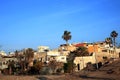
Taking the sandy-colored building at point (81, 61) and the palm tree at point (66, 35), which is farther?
the palm tree at point (66, 35)

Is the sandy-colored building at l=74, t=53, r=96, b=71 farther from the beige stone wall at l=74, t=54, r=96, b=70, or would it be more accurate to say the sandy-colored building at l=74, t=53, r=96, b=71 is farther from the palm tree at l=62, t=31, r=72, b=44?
the palm tree at l=62, t=31, r=72, b=44

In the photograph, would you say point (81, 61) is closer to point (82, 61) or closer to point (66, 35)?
point (82, 61)

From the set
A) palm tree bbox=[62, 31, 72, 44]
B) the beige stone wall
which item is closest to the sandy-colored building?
the beige stone wall

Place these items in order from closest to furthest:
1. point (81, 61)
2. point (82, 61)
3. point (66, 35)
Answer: point (82, 61) → point (81, 61) → point (66, 35)

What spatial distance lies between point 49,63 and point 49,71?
196 centimetres

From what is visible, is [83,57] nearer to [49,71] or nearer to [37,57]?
[49,71]

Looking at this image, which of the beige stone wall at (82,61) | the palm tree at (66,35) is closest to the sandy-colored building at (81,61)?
the beige stone wall at (82,61)

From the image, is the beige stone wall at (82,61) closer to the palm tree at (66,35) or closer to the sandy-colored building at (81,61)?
the sandy-colored building at (81,61)

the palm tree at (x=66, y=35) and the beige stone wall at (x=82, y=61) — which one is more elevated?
the palm tree at (x=66, y=35)

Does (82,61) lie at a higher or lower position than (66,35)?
lower

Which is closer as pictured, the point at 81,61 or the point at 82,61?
the point at 82,61

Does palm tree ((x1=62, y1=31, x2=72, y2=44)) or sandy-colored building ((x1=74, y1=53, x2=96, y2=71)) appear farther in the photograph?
palm tree ((x1=62, y1=31, x2=72, y2=44))

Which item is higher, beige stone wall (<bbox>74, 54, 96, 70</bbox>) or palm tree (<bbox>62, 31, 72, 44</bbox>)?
palm tree (<bbox>62, 31, 72, 44</bbox>)

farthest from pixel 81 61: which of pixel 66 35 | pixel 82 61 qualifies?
pixel 66 35
